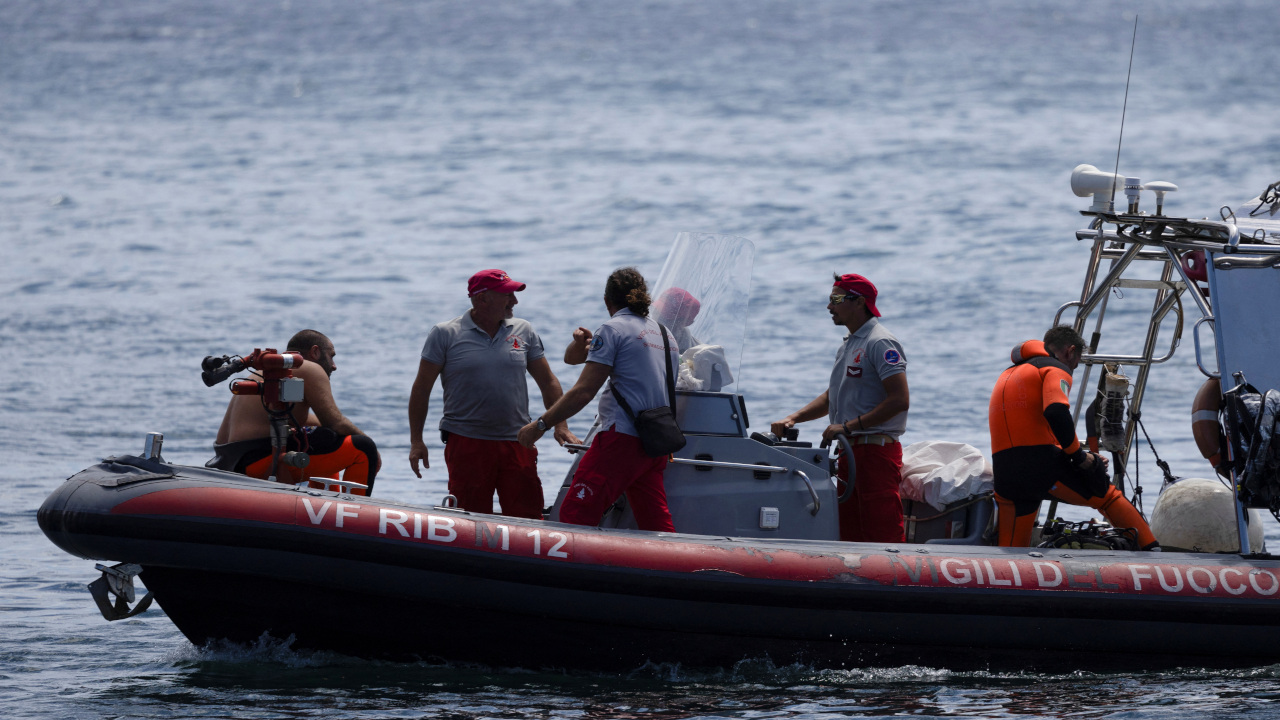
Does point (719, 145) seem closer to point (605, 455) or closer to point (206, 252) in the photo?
point (206, 252)

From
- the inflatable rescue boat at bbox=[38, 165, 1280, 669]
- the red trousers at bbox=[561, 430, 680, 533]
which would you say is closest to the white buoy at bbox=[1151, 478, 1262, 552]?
the inflatable rescue boat at bbox=[38, 165, 1280, 669]

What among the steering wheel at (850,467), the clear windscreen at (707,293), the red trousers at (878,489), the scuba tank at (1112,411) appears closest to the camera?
the steering wheel at (850,467)

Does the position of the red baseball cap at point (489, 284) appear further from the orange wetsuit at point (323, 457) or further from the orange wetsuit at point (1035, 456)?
the orange wetsuit at point (1035, 456)

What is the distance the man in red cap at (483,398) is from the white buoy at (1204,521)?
2557 millimetres

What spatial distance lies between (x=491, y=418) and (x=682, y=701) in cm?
146

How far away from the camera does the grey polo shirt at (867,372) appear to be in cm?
595

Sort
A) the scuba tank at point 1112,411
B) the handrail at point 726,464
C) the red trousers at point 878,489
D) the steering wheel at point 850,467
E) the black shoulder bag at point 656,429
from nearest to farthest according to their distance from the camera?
1. the black shoulder bag at point 656,429
2. the handrail at point 726,464
3. the steering wheel at point 850,467
4. the red trousers at point 878,489
5. the scuba tank at point 1112,411

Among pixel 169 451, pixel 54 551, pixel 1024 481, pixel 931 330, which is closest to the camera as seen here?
pixel 1024 481

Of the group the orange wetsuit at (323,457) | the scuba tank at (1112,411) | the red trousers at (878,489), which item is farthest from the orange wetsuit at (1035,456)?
the orange wetsuit at (323,457)

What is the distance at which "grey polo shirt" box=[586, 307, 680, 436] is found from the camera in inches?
217

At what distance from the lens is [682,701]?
537 cm

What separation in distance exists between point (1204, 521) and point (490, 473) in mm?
2998

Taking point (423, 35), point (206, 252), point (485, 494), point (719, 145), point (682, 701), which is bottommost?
point (682, 701)

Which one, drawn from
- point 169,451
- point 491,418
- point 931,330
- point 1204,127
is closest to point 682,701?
point 491,418
